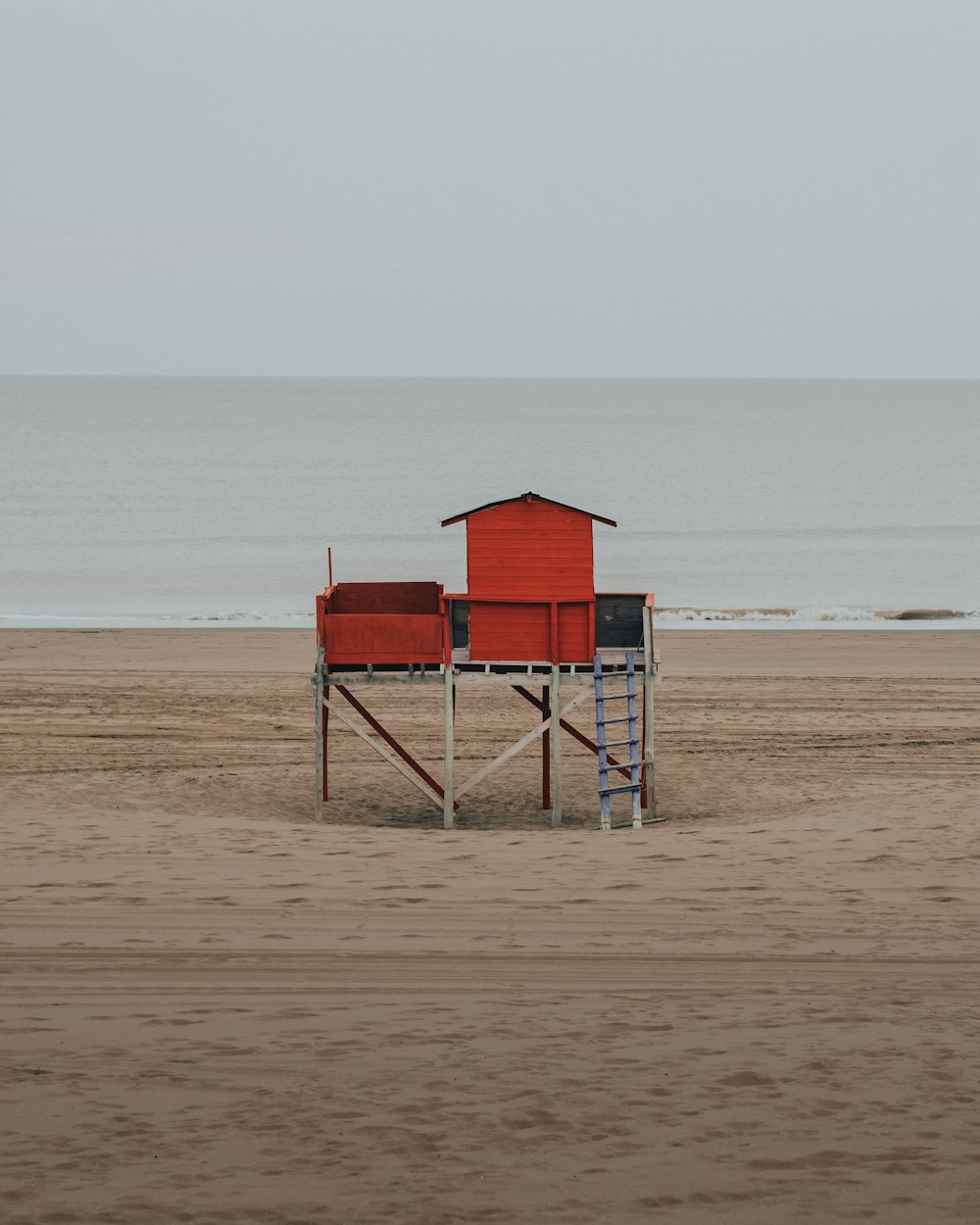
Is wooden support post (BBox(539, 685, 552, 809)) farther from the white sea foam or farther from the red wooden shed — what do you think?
the white sea foam

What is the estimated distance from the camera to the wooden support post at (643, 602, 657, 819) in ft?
47.5

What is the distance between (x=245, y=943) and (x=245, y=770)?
704 centimetres

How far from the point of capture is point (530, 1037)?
8383mm

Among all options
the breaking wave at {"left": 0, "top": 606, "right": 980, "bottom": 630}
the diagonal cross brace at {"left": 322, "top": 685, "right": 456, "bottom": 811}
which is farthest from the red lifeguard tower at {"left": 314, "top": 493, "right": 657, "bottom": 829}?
the breaking wave at {"left": 0, "top": 606, "right": 980, "bottom": 630}

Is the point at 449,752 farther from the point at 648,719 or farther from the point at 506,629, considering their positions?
the point at 648,719

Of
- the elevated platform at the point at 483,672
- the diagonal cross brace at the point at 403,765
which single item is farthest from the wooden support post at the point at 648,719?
the diagonal cross brace at the point at 403,765

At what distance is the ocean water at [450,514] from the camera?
131ft

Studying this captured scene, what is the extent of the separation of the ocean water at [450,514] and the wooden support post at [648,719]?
1779 centimetres

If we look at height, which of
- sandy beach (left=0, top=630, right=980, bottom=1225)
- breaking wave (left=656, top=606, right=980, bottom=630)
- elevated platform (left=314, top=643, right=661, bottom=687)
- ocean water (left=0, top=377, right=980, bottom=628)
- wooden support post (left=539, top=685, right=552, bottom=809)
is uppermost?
ocean water (left=0, top=377, right=980, bottom=628)

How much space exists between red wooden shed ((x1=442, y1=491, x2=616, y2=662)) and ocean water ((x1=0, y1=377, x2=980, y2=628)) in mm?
18608

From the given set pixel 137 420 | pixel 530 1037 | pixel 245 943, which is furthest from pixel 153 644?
pixel 137 420

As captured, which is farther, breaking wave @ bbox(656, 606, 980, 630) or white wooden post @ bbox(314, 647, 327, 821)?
breaking wave @ bbox(656, 606, 980, 630)

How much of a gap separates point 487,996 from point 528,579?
5933 millimetres

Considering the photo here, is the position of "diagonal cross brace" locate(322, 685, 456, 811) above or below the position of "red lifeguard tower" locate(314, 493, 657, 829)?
below
